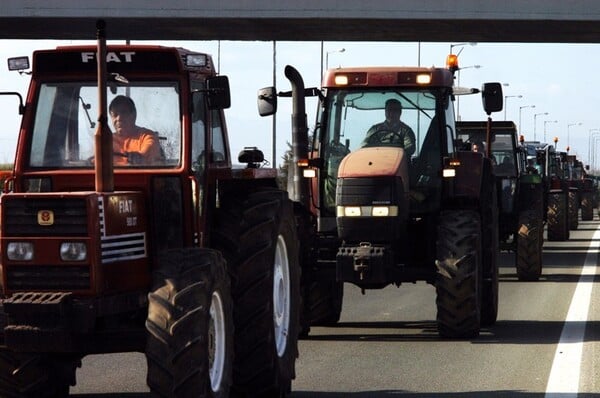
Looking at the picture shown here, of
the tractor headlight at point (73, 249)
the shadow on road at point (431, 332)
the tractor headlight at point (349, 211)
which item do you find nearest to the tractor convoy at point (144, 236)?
the tractor headlight at point (73, 249)

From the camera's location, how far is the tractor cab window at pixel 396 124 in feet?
54.7

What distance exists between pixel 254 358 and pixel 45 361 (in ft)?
4.55

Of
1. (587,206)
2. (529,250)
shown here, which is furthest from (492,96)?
(587,206)

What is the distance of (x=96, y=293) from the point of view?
9711mm

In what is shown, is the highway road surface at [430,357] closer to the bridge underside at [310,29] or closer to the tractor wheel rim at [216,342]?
the tractor wheel rim at [216,342]

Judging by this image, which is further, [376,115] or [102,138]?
[376,115]

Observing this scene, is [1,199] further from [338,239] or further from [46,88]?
[338,239]

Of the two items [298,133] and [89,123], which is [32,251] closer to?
[89,123]

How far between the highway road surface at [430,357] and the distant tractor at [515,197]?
3.19 metres

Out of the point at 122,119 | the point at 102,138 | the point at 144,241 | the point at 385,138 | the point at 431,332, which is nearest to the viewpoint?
the point at 102,138

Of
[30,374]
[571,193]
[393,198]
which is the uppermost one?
[393,198]

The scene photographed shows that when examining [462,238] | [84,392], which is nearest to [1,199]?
[84,392]

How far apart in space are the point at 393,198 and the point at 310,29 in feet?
109

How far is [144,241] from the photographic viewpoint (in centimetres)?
1045
